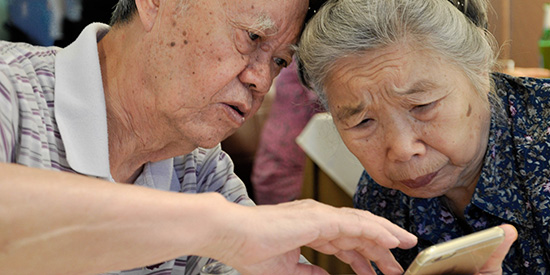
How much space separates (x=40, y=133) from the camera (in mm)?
1307

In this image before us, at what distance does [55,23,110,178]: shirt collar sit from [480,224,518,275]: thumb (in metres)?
0.89

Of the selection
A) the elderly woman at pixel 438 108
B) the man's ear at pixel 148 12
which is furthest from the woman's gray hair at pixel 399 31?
the man's ear at pixel 148 12

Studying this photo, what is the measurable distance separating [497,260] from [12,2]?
7.98 feet

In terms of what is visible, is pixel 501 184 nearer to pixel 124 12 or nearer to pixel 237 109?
pixel 237 109

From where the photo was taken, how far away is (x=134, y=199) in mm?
911

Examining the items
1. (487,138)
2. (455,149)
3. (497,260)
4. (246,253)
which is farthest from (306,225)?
(487,138)

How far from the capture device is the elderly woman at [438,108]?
144 cm

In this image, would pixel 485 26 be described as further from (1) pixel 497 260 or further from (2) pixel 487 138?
(1) pixel 497 260

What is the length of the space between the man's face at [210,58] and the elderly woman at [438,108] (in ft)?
0.44

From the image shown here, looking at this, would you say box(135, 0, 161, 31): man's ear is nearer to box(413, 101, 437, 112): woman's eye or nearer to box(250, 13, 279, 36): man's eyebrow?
box(250, 13, 279, 36): man's eyebrow

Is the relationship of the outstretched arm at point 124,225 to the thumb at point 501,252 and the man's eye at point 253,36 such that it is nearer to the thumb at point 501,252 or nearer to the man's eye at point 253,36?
the thumb at point 501,252

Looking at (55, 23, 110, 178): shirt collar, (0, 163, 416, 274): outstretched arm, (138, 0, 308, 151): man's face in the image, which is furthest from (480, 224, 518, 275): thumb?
(55, 23, 110, 178): shirt collar

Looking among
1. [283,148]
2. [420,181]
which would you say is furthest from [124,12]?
[283,148]

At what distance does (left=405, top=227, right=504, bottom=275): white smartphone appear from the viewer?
1.00 metres
